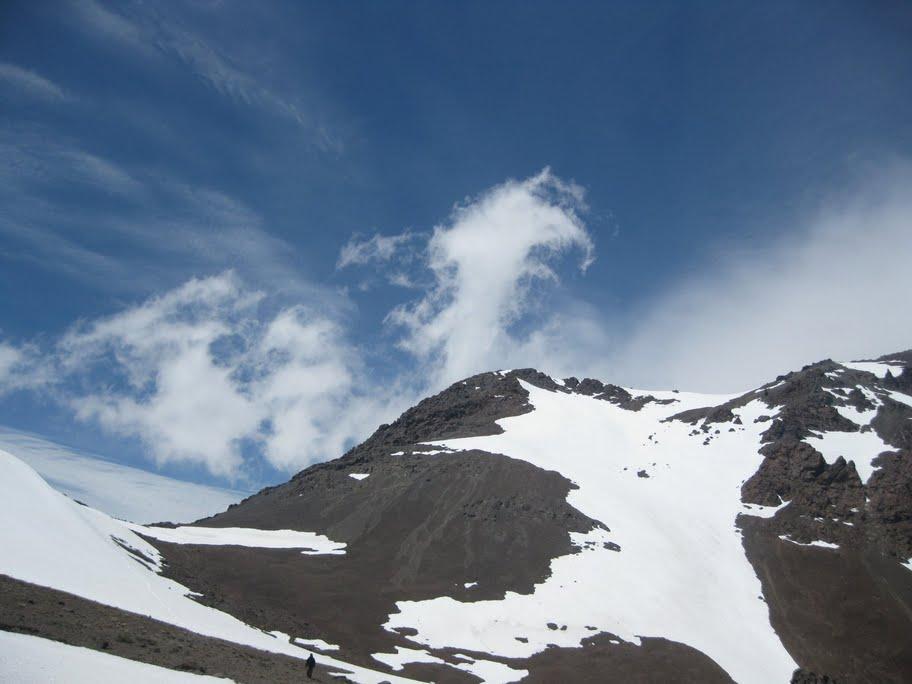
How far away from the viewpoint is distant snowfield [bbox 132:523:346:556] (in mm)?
73000

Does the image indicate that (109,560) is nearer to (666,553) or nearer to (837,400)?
(666,553)

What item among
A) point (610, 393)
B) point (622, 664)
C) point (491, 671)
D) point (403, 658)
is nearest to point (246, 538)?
point (403, 658)

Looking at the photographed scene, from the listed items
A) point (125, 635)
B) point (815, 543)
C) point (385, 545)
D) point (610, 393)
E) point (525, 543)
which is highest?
point (610, 393)

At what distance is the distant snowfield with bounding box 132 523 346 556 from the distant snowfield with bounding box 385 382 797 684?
67.8ft

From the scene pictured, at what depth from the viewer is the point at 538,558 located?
247 feet

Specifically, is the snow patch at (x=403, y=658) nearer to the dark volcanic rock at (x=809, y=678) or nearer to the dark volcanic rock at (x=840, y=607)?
the dark volcanic rock at (x=809, y=678)

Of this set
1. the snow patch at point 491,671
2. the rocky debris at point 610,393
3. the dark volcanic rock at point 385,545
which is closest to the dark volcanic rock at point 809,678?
the dark volcanic rock at point 385,545

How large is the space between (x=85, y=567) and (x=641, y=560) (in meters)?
65.1

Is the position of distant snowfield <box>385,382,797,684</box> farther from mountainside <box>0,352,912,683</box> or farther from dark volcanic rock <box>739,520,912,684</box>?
dark volcanic rock <box>739,520,912,684</box>

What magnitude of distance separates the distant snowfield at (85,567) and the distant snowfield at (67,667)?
12.0 metres

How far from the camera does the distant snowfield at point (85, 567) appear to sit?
109 feet

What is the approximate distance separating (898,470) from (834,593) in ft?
115

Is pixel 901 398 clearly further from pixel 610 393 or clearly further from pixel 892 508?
pixel 610 393

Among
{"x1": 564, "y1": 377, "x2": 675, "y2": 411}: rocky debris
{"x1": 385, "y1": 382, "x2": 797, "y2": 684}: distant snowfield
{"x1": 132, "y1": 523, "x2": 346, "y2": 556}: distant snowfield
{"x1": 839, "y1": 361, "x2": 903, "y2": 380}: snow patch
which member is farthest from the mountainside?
{"x1": 564, "y1": 377, "x2": 675, "y2": 411}: rocky debris
